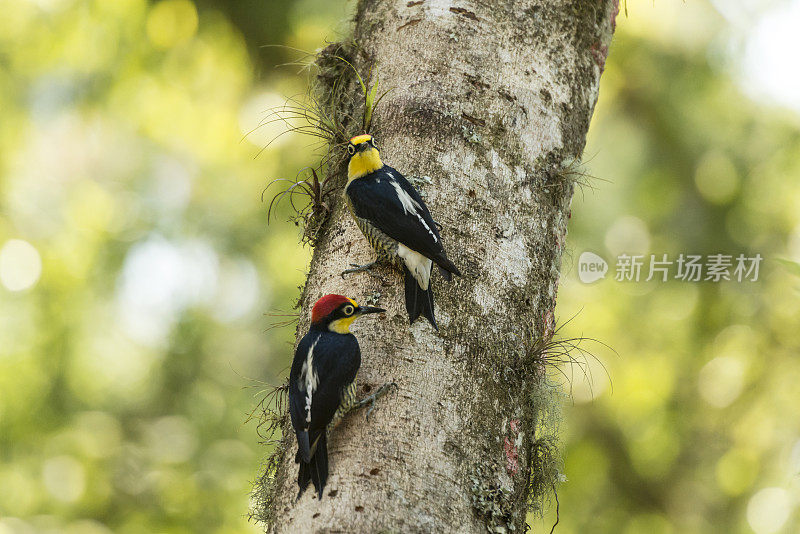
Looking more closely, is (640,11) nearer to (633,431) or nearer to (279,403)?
(633,431)

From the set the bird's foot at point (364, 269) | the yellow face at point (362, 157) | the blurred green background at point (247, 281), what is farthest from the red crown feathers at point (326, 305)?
the blurred green background at point (247, 281)

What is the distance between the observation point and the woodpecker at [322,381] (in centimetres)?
167

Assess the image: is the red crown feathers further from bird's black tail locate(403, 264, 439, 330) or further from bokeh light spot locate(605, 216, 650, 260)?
bokeh light spot locate(605, 216, 650, 260)

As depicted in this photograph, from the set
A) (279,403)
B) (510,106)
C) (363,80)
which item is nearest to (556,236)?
(510,106)

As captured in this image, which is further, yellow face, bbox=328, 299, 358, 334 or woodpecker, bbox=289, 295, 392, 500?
yellow face, bbox=328, 299, 358, 334

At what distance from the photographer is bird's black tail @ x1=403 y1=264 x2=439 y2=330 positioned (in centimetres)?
186

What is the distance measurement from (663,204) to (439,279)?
13.2 feet

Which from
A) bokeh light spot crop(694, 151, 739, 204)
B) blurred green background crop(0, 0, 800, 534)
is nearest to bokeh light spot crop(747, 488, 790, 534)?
blurred green background crop(0, 0, 800, 534)

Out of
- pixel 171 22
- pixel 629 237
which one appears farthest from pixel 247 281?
pixel 629 237

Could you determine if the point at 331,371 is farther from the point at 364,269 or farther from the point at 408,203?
the point at 408,203

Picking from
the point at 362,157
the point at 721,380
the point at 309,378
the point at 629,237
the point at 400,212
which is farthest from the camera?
the point at 629,237

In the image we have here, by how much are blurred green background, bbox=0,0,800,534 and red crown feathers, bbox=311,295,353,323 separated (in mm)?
3206

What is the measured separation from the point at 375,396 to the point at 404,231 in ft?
1.49

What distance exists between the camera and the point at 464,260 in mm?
1965
